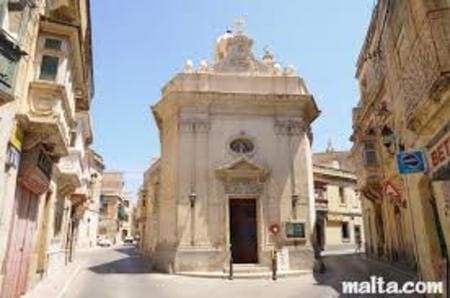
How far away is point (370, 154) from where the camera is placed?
20.2 m

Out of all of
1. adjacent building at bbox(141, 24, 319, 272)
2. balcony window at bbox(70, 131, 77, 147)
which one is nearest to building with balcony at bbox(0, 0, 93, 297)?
balcony window at bbox(70, 131, 77, 147)

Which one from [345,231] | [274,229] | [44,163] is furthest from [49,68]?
[345,231]

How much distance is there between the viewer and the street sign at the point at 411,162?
29.4 feet

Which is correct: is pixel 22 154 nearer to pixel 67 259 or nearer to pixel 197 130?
pixel 197 130

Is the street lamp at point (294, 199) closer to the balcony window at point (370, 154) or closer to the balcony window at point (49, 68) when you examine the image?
the balcony window at point (370, 154)

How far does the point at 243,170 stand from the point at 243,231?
3.07m

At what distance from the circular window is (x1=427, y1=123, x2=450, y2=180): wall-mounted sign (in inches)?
466

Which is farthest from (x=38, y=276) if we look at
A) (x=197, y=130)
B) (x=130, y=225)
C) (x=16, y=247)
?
(x=130, y=225)

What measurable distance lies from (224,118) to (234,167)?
8.79 feet

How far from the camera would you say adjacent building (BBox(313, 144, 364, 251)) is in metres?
34.3

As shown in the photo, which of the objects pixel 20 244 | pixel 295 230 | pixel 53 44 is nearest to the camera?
pixel 53 44

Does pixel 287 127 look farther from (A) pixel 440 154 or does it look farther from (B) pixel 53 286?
(B) pixel 53 286
